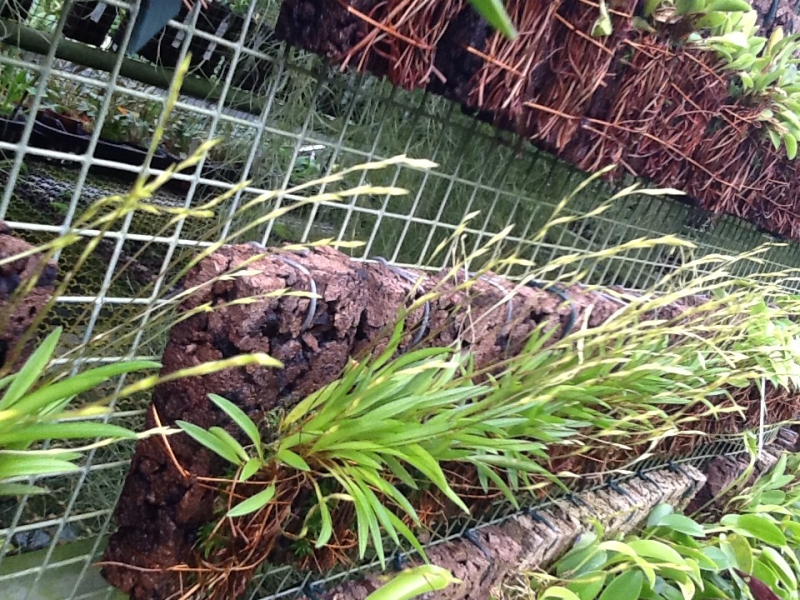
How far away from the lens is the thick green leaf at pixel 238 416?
0.70 m

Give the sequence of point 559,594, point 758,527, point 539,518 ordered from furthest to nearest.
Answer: point 758,527, point 539,518, point 559,594

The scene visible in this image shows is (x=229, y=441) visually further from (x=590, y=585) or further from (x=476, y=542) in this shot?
(x=590, y=585)

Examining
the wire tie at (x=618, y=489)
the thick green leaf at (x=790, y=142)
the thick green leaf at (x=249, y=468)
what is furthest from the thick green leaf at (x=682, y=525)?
the thick green leaf at (x=249, y=468)

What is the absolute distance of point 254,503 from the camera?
73cm

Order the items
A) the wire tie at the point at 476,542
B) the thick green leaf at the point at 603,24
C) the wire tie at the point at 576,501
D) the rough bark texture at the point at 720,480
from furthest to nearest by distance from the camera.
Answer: the rough bark texture at the point at 720,480 < the wire tie at the point at 576,501 < the wire tie at the point at 476,542 < the thick green leaf at the point at 603,24

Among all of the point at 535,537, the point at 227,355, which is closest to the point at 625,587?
the point at 535,537

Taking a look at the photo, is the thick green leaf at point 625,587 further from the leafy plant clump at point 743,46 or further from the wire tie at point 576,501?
the leafy plant clump at point 743,46

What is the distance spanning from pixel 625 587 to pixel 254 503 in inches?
37.0

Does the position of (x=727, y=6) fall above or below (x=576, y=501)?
above

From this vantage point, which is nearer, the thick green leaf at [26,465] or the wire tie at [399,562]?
the thick green leaf at [26,465]

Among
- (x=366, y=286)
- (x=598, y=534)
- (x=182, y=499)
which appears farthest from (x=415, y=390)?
(x=598, y=534)

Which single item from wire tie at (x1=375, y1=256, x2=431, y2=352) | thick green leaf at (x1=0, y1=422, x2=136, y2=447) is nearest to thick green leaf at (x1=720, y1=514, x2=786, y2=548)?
wire tie at (x1=375, y1=256, x2=431, y2=352)

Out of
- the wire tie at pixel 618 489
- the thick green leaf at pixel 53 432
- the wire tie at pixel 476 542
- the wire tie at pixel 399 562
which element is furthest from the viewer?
the wire tie at pixel 618 489

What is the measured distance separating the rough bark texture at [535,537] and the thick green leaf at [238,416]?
0.45 m
